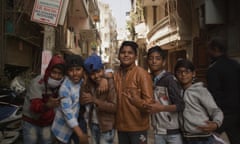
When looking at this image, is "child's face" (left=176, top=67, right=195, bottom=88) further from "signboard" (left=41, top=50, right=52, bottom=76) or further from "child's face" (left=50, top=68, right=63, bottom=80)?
"signboard" (left=41, top=50, right=52, bottom=76)

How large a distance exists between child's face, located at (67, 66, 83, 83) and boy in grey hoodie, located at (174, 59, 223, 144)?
111 centimetres

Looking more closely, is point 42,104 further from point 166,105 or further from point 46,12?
point 46,12

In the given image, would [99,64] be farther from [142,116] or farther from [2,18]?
[2,18]

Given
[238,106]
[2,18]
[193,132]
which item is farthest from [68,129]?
[2,18]

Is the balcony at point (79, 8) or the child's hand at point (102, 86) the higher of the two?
the balcony at point (79, 8)

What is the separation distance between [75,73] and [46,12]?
2679 millimetres

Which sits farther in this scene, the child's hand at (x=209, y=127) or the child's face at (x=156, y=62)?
the child's face at (x=156, y=62)

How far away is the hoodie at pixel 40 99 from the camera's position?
3.50 meters

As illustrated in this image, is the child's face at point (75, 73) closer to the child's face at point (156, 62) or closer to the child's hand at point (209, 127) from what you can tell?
the child's face at point (156, 62)

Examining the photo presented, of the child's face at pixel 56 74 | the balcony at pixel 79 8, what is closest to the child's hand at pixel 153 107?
the child's face at pixel 56 74

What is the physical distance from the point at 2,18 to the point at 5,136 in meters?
4.49

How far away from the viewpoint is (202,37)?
40.3 ft

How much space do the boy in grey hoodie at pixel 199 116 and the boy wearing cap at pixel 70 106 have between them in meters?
1.05

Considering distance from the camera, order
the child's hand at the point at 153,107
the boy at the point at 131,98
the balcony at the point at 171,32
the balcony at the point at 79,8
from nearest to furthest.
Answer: the child's hand at the point at 153,107, the boy at the point at 131,98, the balcony at the point at 171,32, the balcony at the point at 79,8
